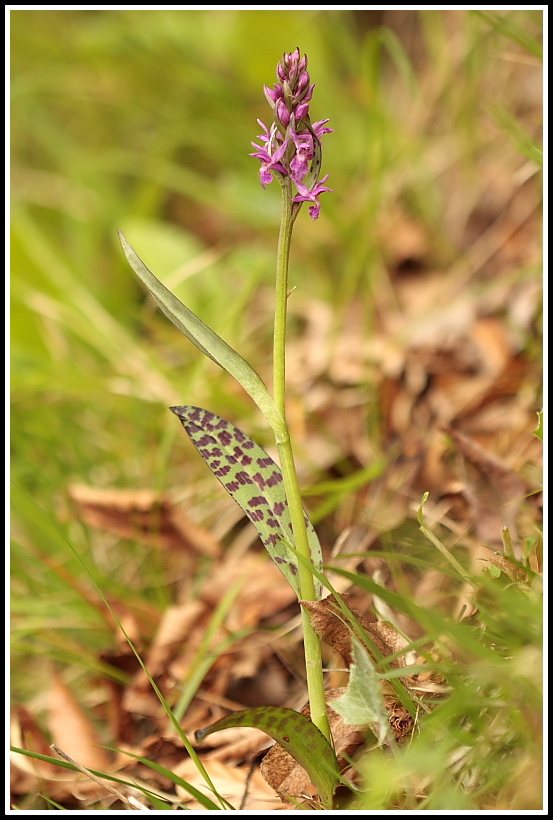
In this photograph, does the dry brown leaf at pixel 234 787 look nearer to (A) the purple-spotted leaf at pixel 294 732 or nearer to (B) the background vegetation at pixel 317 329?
(A) the purple-spotted leaf at pixel 294 732

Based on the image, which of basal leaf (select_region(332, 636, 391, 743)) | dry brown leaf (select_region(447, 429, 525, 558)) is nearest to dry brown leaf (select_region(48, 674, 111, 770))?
basal leaf (select_region(332, 636, 391, 743))

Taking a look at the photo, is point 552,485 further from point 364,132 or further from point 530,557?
point 364,132

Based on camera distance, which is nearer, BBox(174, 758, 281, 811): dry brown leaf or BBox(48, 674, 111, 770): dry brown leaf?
BBox(174, 758, 281, 811): dry brown leaf

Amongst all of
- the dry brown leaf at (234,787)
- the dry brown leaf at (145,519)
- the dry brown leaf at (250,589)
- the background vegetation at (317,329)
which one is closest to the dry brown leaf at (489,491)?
the background vegetation at (317,329)

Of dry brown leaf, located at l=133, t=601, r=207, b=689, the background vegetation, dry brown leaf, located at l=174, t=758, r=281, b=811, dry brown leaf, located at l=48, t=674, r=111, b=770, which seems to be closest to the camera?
dry brown leaf, located at l=174, t=758, r=281, b=811

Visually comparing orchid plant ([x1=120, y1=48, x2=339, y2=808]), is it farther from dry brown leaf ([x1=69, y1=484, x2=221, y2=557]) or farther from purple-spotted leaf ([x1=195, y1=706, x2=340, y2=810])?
dry brown leaf ([x1=69, y1=484, x2=221, y2=557])

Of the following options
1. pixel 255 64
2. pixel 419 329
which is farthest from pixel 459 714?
pixel 255 64

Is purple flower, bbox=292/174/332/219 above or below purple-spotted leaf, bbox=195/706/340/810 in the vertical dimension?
above

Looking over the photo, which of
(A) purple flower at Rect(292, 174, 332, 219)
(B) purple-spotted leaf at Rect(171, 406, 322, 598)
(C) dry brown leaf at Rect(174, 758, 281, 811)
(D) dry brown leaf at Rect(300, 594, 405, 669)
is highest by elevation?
(A) purple flower at Rect(292, 174, 332, 219)
